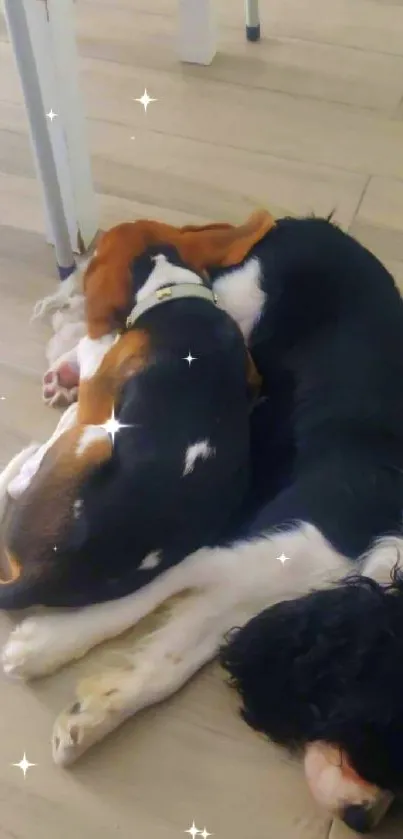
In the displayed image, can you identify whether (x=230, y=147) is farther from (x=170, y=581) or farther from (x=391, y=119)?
(x=170, y=581)

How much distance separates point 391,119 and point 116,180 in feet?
1.97

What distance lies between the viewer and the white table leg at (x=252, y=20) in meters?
2.05

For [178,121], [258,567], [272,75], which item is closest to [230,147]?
[178,121]

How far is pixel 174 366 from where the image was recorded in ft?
3.91

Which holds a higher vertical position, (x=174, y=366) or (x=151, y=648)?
(x=174, y=366)

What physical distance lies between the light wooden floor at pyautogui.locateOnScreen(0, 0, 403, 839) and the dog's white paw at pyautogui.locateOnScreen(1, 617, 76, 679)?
0.02m

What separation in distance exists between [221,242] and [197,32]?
0.82 m

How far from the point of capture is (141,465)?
1.13m

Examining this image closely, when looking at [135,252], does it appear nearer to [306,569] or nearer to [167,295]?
[167,295]

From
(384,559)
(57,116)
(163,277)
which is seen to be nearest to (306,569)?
(384,559)

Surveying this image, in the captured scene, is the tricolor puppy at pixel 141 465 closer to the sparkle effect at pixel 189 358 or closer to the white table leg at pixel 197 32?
the sparkle effect at pixel 189 358

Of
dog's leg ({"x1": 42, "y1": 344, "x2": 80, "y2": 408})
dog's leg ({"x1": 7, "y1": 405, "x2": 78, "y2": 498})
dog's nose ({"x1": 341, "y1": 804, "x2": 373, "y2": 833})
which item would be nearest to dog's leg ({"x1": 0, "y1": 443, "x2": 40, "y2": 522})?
dog's leg ({"x1": 7, "y1": 405, "x2": 78, "y2": 498})

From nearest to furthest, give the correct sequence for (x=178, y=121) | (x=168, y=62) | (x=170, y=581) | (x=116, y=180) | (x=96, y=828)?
(x=96, y=828) → (x=170, y=581) → (x=116, y=180) → (x=178, y=121) → (x=168, y=62)

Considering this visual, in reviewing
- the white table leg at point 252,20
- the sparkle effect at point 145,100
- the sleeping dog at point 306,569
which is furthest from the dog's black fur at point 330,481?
the white table leg at point 252,20
